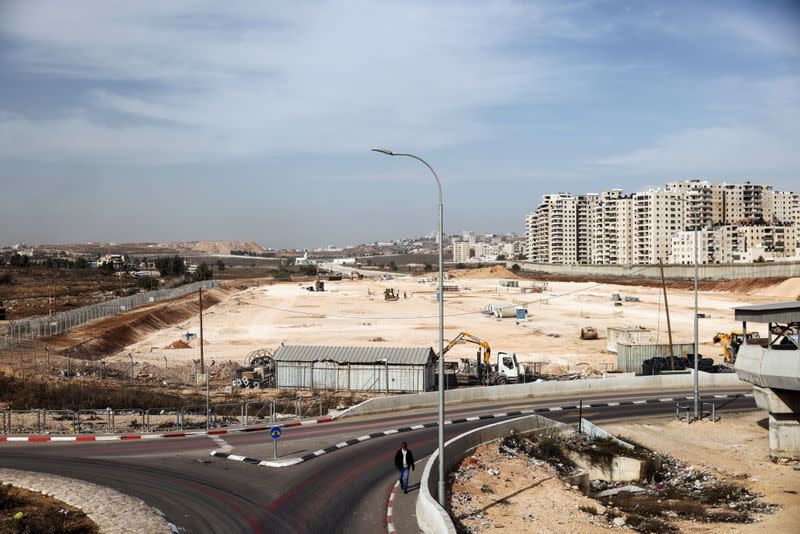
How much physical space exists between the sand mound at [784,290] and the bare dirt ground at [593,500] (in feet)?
298

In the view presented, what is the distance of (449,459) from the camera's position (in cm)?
2436

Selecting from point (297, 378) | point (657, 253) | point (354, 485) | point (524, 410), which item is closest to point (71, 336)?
point (297, 378)

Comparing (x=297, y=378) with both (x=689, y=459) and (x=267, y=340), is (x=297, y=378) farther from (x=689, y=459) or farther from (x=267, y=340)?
(x=267, y=340)

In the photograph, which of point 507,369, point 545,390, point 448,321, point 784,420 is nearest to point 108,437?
point 545,390

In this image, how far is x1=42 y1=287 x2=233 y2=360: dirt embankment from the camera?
6216 centimetres

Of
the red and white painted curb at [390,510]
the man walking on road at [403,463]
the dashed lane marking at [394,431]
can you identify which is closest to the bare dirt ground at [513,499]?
the man walking on road at [403,463]

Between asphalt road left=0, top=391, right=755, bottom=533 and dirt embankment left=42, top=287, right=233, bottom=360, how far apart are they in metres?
36.6

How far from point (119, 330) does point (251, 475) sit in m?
56.0

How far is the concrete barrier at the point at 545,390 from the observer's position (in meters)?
35.3

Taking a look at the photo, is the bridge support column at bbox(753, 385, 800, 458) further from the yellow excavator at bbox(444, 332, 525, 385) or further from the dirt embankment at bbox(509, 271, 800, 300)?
the dirt embankment at bbox(509, 271, 800, 300)

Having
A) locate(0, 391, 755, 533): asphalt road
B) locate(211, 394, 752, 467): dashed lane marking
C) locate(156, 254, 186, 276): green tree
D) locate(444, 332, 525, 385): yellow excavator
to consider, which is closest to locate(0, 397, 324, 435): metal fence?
locate(0, 391, 755, 533): asphalt road

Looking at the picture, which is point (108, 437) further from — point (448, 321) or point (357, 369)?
point (448, 321)

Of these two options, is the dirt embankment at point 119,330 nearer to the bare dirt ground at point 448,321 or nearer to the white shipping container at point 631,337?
the bare dirt ground at point 448,321

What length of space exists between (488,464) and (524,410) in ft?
35.8
